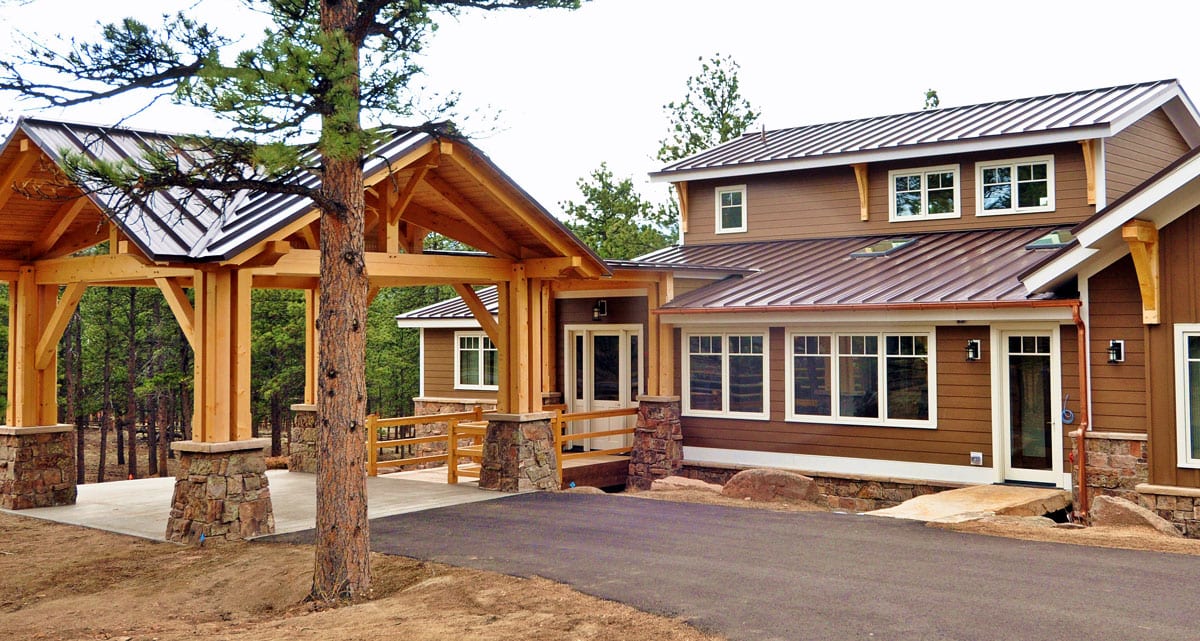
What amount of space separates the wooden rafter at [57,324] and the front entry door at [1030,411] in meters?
10.9

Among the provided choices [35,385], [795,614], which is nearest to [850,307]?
[795,614]

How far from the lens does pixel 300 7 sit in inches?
337

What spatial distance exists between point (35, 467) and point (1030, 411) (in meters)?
11.8

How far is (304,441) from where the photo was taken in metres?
15.5

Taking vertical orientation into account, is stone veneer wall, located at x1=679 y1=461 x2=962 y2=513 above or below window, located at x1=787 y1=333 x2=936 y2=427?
below

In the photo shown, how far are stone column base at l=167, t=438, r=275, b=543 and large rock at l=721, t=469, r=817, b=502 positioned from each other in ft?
17.4

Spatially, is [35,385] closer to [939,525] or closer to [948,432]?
[939,525]

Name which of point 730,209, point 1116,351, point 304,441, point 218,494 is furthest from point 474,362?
point 1116,351

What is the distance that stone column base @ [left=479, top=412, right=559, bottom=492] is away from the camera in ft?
43.2

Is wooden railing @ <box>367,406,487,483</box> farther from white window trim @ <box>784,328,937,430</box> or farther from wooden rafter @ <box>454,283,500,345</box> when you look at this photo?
white window trim @ <box>784,328,937,430</box>

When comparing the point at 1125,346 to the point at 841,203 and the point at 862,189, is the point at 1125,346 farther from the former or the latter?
the point at 841,203

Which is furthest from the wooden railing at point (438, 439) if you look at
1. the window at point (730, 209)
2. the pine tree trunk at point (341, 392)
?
the window at point (730, 209)

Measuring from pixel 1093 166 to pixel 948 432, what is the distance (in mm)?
5078

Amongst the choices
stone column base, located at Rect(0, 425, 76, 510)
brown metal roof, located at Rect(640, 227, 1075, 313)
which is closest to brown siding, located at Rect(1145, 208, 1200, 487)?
brown metal roof, located at Rect(640, 227, 1075, 313)
